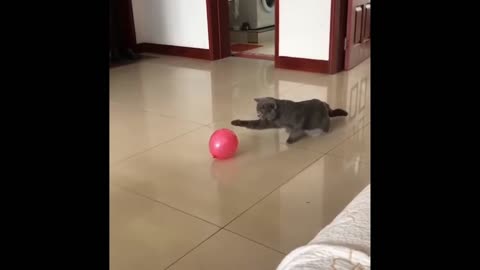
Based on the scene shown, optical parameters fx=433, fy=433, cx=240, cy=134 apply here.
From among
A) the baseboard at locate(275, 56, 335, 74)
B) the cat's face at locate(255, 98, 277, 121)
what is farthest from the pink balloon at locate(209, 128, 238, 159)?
the baseboard at locate(275, 56, 335, 74)

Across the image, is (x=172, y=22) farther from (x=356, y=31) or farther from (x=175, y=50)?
(x=356, y=31)

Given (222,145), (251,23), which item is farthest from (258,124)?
(251,23)

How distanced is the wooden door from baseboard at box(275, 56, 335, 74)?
0.64 ft

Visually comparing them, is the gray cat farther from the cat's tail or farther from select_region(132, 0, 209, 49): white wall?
select_region(132, 0, 209, 49): white wall

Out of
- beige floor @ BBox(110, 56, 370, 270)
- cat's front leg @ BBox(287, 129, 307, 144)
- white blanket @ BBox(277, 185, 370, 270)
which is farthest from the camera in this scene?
cat's front leg @ BBox(287, 129, 307, 144)

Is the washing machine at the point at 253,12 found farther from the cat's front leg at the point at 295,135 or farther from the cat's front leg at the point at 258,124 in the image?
the cat's front leg at the point at 295,135

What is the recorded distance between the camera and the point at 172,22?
4.70 meters

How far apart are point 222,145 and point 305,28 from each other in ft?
6.84

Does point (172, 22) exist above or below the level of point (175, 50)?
above

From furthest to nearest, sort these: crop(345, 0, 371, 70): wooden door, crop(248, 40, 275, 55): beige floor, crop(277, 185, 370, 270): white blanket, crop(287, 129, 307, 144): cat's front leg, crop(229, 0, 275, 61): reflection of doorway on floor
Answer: crop(229, 0, 275, 61): reflection of doorway on floor
crop(248, 40, 275, 55): beige floor
crop(345, 0, 371, 70): wooden door
crop(287, 129, 307, 144): cat's front leg
crop(277, 185, 370, 270): white blanket

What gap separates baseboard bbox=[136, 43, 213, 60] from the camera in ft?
14.9

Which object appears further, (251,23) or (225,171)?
(251,23)
